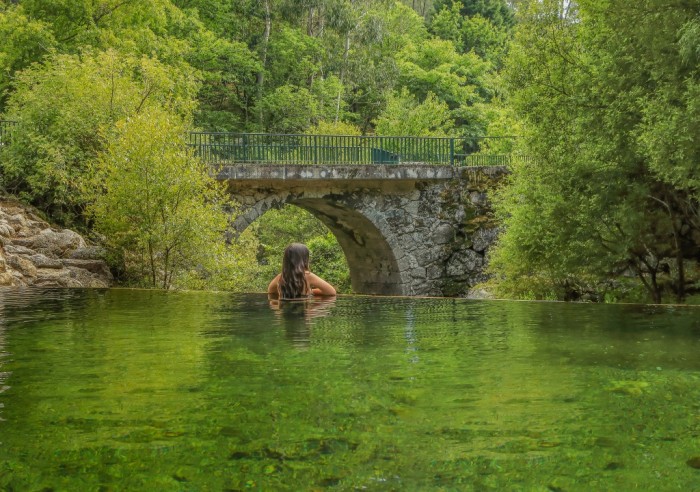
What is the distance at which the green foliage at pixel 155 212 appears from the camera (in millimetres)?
15336

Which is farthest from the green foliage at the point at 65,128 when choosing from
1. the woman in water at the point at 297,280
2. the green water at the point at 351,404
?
the green water at the point at 351,404

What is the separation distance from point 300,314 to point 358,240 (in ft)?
58.8

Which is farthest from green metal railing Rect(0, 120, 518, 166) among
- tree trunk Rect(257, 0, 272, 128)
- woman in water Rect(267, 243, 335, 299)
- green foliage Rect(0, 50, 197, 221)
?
tree trunk Rect(257, 0, 272, 128)

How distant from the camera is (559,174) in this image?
53.3 feet

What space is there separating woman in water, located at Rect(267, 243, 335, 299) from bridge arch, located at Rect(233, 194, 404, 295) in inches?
475

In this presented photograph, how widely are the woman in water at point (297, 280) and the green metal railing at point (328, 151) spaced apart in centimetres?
949

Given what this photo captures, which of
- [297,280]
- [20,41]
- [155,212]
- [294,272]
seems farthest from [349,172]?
[294,272]

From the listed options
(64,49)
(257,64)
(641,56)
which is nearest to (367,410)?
(641,56)

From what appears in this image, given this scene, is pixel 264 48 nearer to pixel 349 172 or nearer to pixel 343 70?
pixel 343 70

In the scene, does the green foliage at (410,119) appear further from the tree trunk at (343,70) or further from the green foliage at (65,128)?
the green foliage at (65,128)

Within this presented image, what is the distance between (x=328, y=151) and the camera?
2336 cm

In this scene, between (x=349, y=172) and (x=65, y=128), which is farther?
(x=349, y=172)

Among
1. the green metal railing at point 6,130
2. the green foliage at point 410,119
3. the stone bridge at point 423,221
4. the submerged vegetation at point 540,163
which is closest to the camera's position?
the submerged vegetation at point 540,163

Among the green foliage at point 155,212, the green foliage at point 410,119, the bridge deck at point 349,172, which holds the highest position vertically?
the green foliage at point 410,119
